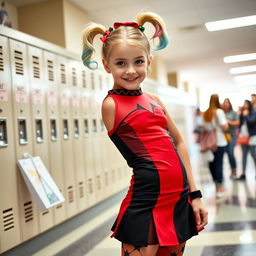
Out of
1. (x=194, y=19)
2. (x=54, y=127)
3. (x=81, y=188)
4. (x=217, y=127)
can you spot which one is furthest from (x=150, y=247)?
(x=194, y=19)

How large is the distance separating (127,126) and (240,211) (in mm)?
3077

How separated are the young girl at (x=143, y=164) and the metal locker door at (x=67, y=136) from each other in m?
2.49

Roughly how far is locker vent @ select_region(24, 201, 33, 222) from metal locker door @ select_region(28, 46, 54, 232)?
0.12 meters

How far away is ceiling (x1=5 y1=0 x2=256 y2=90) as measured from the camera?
2902 mm

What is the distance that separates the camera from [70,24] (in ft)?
15.4

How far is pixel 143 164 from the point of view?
118 cm

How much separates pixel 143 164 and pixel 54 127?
2.47 meters

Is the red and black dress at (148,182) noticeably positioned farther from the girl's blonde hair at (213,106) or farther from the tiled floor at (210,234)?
the girl's blonde hair at (213,106)

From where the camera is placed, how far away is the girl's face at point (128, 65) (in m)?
1.19

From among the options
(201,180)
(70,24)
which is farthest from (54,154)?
(201,180)

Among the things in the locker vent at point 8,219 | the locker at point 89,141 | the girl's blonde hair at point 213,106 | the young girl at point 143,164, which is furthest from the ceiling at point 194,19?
the locker vent at point 8,219

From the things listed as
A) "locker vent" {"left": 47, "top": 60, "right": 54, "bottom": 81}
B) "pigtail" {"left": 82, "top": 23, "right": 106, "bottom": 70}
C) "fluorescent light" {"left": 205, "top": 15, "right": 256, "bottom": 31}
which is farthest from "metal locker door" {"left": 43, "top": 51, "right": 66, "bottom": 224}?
"pigtail" {"left": 82, "top": 23, "right": 106, "bottom": 70}

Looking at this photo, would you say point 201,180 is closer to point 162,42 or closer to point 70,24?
point 70,24

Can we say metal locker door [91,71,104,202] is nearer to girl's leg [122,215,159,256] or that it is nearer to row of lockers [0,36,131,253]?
row of lockers [0,36,131,253]
